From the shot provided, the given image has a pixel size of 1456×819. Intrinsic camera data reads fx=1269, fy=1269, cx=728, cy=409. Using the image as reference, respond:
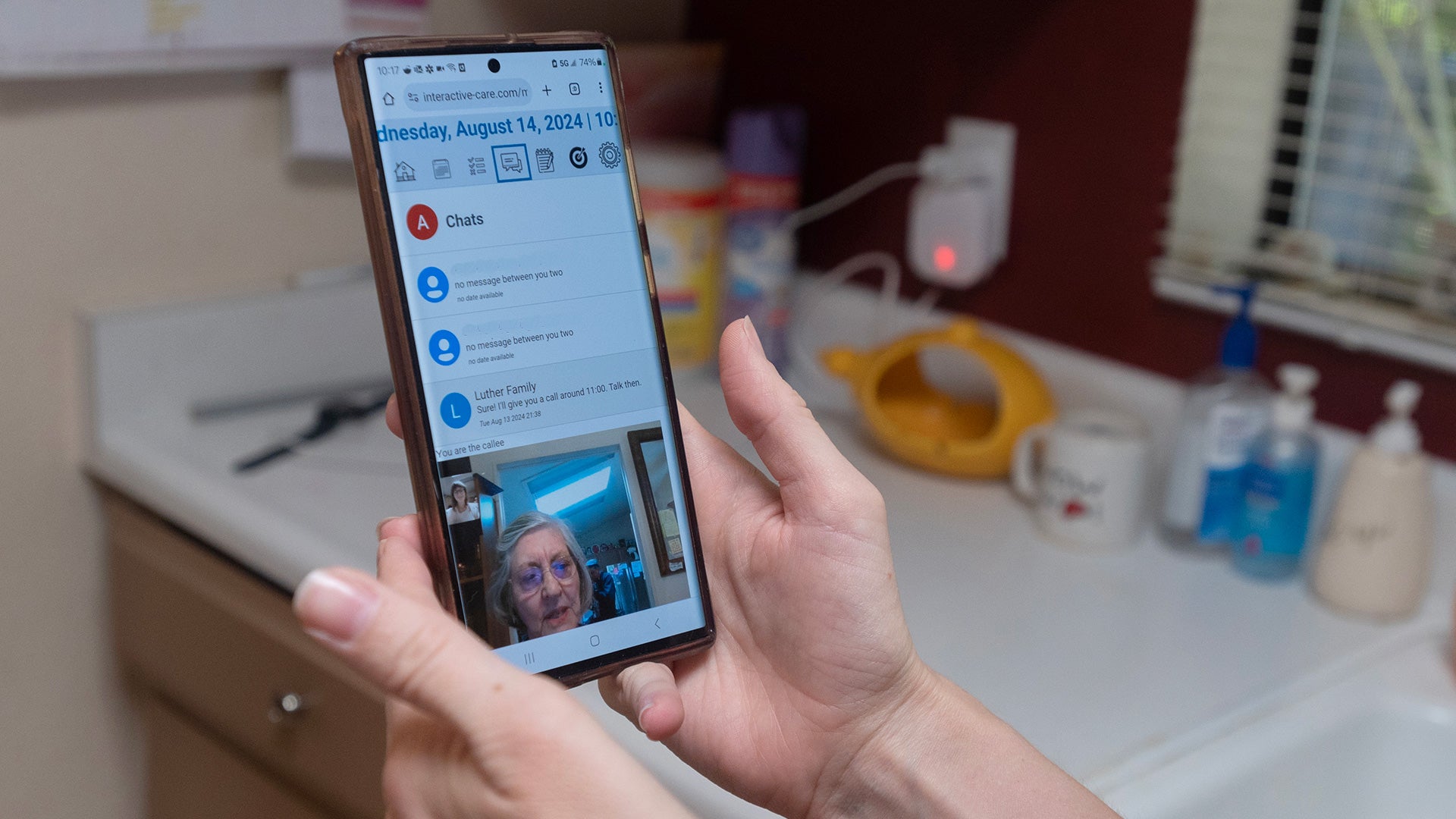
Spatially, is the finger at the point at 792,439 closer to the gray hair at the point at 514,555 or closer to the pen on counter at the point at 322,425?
the gray hair at the point at 514,555

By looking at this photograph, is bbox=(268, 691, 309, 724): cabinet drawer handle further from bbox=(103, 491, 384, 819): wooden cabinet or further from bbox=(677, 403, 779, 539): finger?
bbox=(677, 403, 779, 539): finger

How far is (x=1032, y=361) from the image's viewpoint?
4.04 ft

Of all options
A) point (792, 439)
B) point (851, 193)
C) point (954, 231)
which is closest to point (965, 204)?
point (954, 231)

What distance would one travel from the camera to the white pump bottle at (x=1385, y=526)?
0.89 meters

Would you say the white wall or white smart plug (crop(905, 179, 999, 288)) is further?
white smart plug (crop(905, 179, 999, 288))

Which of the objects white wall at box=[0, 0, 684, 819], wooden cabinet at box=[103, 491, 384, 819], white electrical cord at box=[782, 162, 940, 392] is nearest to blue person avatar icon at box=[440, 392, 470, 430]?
wooden cabinet at box=[103, 491, 384, 819]

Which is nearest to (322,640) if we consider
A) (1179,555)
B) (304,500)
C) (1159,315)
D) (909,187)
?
(304,500)

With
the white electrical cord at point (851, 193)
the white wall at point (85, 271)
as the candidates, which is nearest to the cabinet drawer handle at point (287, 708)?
the white wall at point (85, 271)

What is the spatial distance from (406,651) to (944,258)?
0.89 metres

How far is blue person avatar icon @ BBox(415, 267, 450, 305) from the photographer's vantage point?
20.7 inches

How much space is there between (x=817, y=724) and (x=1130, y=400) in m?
0.66

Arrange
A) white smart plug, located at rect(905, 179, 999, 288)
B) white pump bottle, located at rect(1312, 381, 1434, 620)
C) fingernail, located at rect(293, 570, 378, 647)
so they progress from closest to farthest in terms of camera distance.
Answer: fingernail, located at rect(293, 570, 378, 647)
white pump bottle, located at rect(1312, 381, 1434, 620)
white smart plug, located at rect(905, 179, 999, 288)

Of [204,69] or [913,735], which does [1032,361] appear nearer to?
[913,735]

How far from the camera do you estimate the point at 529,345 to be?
1.80 ft
